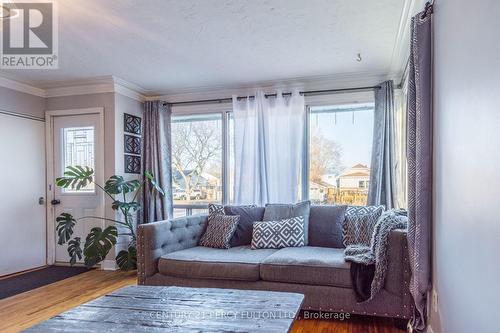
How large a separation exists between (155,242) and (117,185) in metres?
1.23

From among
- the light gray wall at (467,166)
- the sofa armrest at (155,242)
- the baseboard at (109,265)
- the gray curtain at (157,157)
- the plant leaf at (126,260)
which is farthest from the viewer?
the gray curtain at (157,157)

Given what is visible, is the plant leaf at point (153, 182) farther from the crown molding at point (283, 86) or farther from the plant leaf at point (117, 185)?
the crown molding at point (283, 86)

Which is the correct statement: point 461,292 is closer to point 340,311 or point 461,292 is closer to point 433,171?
point 433,171

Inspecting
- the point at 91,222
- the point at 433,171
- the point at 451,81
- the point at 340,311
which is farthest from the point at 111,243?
the point at 451,81

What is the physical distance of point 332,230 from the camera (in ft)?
11.3

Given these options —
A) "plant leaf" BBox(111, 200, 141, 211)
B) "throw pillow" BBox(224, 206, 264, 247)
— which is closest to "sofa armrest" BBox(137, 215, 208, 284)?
"throw pillow" BBox(224, 206, 264, 247)

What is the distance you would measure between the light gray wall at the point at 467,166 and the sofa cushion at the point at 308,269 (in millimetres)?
814

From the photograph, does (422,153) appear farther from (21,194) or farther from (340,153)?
(21,194)

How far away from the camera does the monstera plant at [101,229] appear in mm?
3977

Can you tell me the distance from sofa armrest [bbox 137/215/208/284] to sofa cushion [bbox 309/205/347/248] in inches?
50.5

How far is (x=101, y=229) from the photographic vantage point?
4.19 m

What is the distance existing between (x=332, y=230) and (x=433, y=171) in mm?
1558

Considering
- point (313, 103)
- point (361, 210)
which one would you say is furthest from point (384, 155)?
point (313, 103)

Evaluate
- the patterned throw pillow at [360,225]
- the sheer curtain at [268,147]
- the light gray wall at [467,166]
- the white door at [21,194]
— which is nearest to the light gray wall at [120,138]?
the white door at [21,194]
